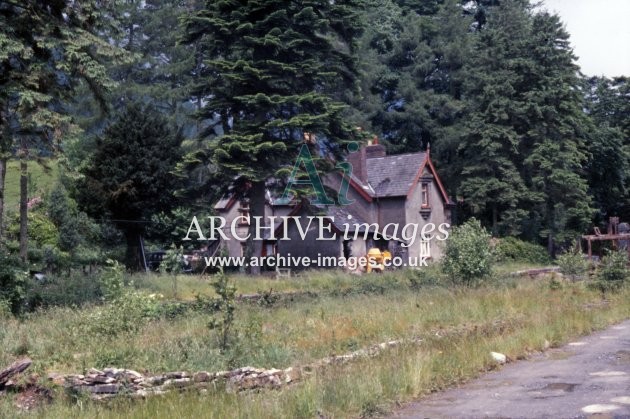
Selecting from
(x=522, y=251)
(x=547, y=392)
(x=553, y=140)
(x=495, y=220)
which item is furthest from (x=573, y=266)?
(x=553, y=140)

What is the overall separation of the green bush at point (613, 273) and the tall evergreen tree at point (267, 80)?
11.9 meters

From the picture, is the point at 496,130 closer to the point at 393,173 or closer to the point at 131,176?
the point at 393,173

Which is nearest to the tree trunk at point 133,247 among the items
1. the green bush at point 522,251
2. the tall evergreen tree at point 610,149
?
the green bush at point 522,251

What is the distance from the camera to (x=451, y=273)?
74.2 ft

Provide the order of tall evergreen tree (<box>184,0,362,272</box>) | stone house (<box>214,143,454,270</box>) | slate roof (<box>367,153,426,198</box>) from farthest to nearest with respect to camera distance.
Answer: slate roof (<box>367,153,426,198</box>) → stone house (<box>214,143,454,270</box>) → tall evergreen tree (<box>184,0,362,272</box>)

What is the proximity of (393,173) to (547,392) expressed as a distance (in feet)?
109

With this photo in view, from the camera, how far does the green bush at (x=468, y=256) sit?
22.1 metres

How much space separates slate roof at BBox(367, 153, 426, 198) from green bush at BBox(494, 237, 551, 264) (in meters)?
8.09

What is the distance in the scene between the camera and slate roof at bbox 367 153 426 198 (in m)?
41.9

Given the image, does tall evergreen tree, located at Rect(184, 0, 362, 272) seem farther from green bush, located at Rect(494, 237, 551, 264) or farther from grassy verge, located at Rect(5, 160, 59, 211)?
green bush, located at Rect(494, 237, 551, 264)

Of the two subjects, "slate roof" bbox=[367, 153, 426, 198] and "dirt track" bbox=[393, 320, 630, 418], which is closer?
"dirt track" bbox=[393, 320, 630, 418]

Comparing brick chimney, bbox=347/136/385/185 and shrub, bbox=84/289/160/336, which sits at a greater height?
brick chimney, bbox=347/136/385/185

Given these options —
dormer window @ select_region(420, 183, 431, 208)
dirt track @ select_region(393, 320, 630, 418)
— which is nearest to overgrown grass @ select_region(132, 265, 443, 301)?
Answer: dirt track @ select_region(393, 320, 630, 418)

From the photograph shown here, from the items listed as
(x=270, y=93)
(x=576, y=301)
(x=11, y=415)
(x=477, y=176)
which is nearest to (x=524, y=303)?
(x=576, y=301)
